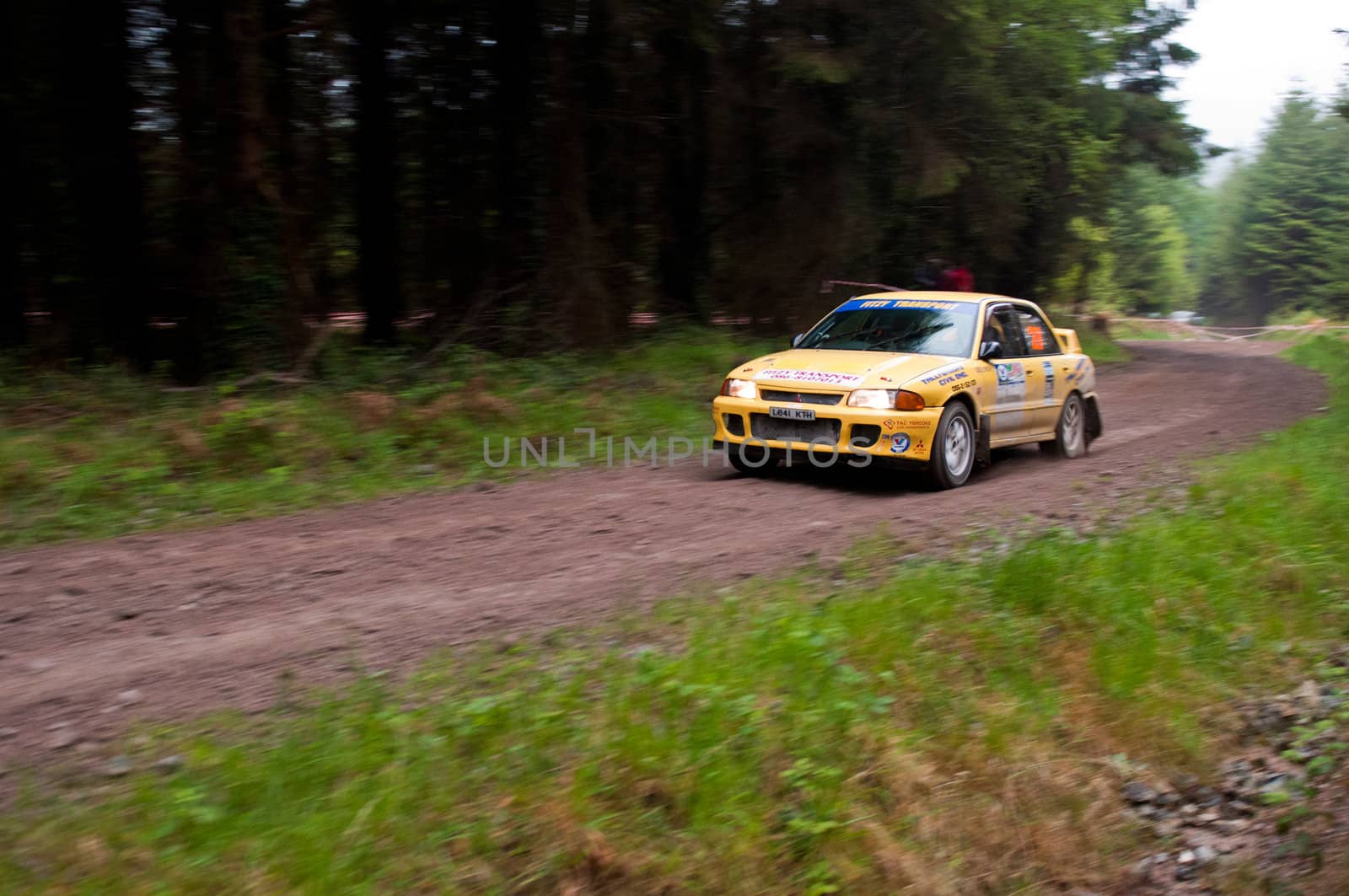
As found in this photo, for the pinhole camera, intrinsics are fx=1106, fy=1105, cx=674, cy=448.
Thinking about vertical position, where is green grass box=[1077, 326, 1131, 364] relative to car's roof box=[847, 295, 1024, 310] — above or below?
below

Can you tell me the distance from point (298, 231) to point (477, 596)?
7478 millimetres

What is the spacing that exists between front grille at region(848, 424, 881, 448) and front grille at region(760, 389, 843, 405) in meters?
0.26

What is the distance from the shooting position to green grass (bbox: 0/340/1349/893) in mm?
3490

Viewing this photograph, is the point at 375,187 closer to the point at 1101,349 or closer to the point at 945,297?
the point at 945,297

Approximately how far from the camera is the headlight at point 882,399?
8.54 metres

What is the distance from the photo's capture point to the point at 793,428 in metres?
8.80

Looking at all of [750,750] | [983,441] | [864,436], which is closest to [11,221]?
[864,436]

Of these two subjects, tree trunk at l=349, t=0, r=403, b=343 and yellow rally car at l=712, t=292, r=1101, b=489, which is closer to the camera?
yellow rally car at l=712, t=292, r=1101, b=489

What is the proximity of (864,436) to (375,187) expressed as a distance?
783 centimetres

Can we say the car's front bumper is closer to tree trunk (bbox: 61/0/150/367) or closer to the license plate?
the license plate

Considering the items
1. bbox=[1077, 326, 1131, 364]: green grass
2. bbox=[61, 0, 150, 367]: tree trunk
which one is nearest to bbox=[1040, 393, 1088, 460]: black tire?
bbox=[61, 0, 150, 367]: tree trunk

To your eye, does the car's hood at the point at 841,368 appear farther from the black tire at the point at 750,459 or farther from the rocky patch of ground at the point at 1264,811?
the rocky patch of ground at the point at 1264,811

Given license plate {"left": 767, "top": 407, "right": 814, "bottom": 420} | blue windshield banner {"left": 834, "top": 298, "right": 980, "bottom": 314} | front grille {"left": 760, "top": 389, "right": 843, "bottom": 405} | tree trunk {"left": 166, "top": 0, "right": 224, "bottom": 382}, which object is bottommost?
license plate {"left": 767, "top": 407, "right": 814, "bottom": 420}

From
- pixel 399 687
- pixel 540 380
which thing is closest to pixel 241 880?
pixel 399 687
